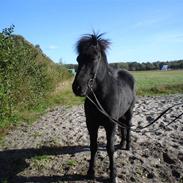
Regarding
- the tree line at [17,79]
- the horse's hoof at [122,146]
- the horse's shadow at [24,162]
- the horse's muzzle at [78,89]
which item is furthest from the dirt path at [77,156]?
the horse's muzzle at [78,89]

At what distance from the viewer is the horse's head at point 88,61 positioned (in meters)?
4.66

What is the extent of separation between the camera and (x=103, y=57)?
17.3 feet

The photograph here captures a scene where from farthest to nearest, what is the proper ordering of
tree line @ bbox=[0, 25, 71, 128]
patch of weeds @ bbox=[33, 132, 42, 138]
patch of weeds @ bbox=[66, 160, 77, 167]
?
patch of weeds @ bbox=[33, 132, 42, 138] < tree line @ bbox=[0, 25, 71, 128] < patch of weeds @ bbox=[66, 160, 77, 167]

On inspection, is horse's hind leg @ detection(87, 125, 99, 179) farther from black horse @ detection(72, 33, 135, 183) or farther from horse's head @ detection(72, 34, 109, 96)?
horse's head @ detection(72, 34, 109, 96)

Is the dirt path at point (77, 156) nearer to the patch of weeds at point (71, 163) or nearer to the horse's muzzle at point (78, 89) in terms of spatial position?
the patch of weeds at point (71, 163)

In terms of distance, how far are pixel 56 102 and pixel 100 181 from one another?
11.7 meters

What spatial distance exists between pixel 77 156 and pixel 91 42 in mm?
2638

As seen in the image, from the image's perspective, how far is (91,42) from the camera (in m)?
5.09

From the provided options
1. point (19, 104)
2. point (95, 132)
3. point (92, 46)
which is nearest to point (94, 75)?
point (92, 46)

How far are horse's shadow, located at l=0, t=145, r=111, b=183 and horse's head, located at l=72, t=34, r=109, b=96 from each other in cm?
175

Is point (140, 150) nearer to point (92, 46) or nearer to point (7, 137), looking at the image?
point (92, 46)

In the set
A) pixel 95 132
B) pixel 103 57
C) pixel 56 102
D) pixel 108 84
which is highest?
pixel 103 57

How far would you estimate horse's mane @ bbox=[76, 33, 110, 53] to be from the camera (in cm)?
502

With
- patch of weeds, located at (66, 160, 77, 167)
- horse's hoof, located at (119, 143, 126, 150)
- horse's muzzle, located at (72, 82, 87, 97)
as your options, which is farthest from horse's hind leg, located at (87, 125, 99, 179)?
horse's hoof, located at (119, 143, 126, 150)
